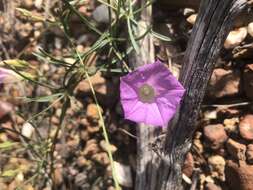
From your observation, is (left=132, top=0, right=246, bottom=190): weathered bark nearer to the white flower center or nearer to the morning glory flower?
the white flower center

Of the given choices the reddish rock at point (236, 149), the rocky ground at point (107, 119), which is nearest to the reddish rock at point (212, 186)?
the rocky ground at point (107, 119)

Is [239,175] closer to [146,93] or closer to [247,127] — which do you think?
[247,127]

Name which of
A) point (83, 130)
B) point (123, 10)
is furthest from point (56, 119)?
point (123, 10)

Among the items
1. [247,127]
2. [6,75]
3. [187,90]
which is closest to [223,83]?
[247,127]

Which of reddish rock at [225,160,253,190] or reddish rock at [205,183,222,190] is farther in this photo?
reddish rock at [205,183,222,190]

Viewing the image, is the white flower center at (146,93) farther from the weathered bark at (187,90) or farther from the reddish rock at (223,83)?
the reddish rock at (223,83)

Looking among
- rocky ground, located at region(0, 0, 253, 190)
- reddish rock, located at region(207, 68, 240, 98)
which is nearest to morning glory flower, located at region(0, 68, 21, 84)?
rocky ground, located at region(0, 0, 253, 190)
